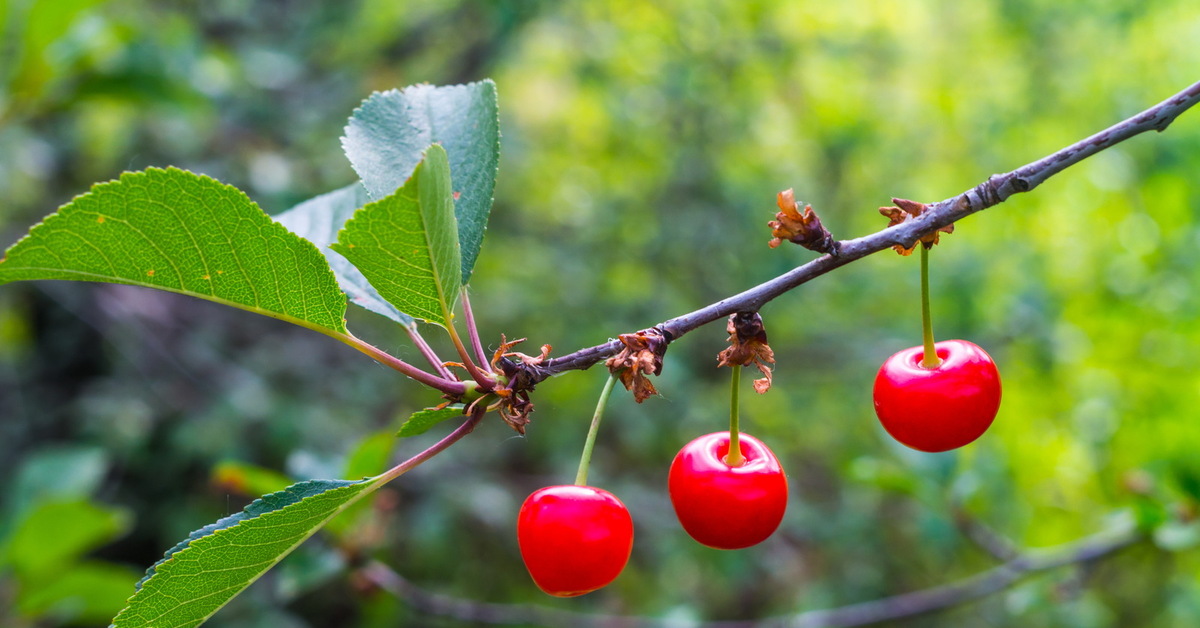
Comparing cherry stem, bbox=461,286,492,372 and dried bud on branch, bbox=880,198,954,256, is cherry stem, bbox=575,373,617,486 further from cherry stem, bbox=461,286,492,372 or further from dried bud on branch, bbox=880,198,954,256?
dried bud on branch, bbox=880,198,954,256

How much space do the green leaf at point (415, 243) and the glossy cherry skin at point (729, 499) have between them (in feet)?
1.41

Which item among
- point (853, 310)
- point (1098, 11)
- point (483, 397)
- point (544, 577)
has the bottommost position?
point (544, 577)

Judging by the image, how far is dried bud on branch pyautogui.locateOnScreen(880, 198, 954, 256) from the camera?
42.4 inches

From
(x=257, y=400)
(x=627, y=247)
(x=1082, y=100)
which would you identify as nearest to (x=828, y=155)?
(x=627, y=247)

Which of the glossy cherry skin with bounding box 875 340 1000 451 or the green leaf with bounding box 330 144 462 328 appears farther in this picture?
the glossy cherry skin with bounding box 875 340 1000 451

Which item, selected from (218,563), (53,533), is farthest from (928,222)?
(53,533)

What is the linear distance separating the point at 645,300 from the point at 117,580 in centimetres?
257

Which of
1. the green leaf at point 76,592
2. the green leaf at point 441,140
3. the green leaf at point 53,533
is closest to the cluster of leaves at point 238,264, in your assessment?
the green leaf at point 441,140

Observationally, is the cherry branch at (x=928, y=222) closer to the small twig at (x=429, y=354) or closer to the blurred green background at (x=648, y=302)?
the small twig at (x=429, y=354)

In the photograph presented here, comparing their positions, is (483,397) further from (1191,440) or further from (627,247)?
(627,247)

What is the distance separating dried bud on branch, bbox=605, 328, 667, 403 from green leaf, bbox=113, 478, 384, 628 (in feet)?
1.21

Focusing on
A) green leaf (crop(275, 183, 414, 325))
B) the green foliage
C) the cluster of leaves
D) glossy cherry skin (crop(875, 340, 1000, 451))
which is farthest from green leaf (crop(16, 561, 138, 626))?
glossy cherry skin (crop(875, 340, 1000, 451))

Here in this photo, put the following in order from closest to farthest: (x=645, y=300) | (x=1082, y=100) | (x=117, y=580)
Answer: (x=117, y=580) < (x=645, y=300) < (x=1082, y=100)

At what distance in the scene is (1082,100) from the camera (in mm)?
5484
